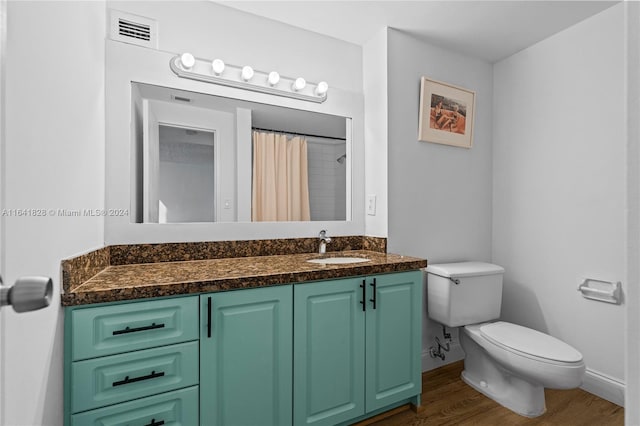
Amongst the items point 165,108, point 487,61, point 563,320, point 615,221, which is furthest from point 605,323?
point 165,108

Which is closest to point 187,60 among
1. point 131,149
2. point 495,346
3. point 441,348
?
point 131,149

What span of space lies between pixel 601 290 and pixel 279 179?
2.03 meters

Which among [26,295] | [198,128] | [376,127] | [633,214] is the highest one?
[376,127]

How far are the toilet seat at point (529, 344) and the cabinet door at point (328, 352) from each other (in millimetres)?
822

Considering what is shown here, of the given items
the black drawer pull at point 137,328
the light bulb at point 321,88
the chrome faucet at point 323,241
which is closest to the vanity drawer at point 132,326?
the black drawer pull at point 137,328

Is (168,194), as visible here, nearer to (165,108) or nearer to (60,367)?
(165,108)

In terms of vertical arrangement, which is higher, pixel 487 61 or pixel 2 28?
pixel 487 61

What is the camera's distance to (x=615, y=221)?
1.87 m

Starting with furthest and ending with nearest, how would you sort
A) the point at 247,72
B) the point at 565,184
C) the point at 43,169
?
the point at 565,184, the point at 247,72, the point at 43,169

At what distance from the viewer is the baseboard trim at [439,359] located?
2.23 metres

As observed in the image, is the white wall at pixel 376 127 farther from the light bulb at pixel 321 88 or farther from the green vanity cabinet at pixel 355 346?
the green vanity cabinet at pixel 355 346

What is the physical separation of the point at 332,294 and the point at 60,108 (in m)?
1.24

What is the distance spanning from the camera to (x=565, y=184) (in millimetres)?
2119

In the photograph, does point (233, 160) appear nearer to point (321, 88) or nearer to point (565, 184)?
point (321, 88)
